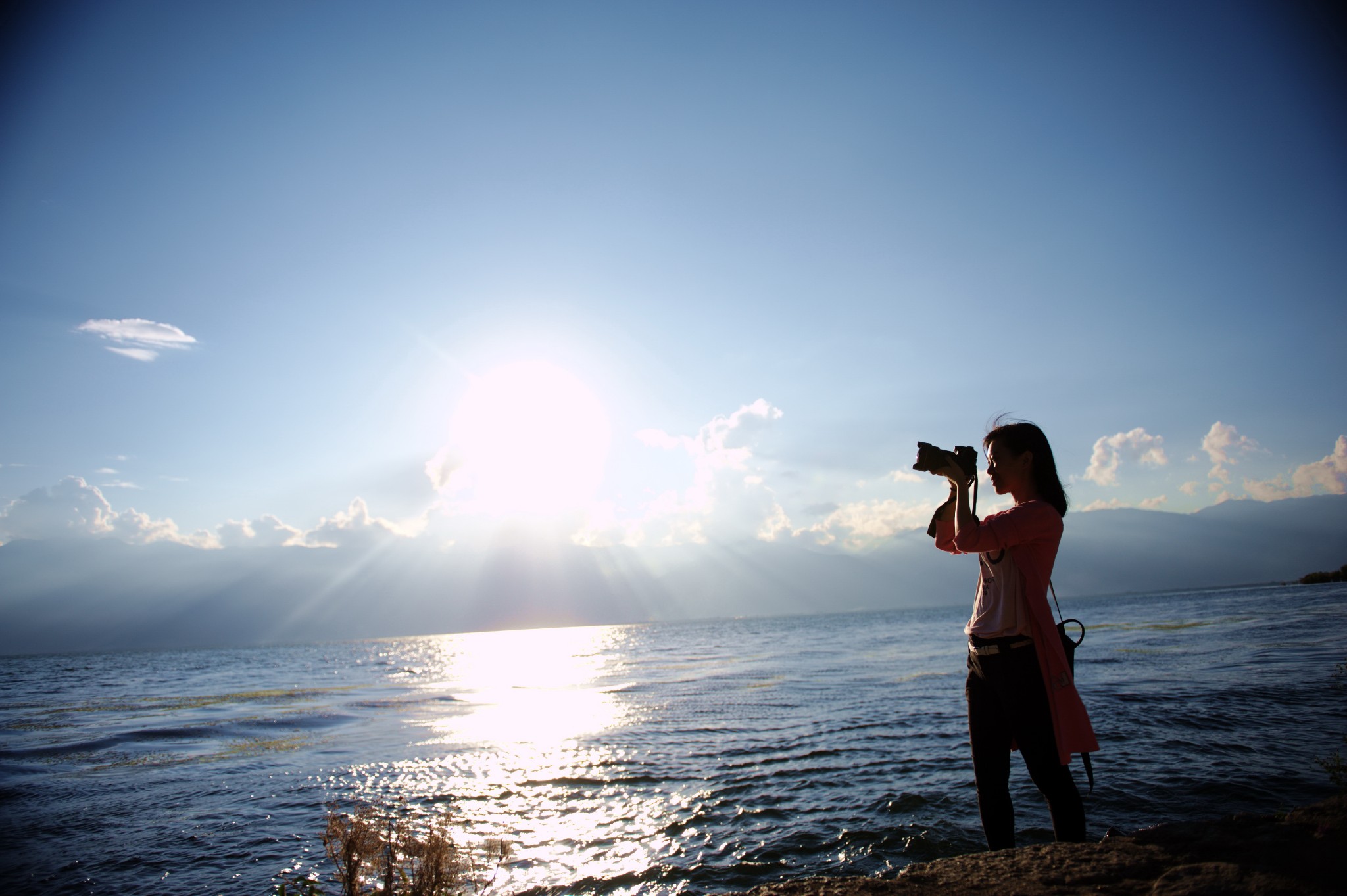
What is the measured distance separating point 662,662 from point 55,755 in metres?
25.6

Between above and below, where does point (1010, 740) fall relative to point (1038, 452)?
below

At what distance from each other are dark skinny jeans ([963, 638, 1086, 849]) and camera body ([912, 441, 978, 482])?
0.95 meters

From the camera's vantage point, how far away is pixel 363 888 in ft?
13.7

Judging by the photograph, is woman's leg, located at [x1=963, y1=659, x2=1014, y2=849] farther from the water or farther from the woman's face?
the water

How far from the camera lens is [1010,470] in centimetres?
373

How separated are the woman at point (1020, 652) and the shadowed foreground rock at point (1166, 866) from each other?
0.83ft

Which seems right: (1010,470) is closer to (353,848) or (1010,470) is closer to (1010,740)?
(1010,740)

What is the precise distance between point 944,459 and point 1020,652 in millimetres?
1097

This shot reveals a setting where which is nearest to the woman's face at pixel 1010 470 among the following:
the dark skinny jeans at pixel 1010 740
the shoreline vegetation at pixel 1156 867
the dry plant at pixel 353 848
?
the dark skinny jeans at pixel 1010 740

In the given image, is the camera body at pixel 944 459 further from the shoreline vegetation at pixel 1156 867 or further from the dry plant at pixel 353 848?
the dry plant at pixel 353 848

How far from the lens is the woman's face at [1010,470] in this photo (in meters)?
3.69

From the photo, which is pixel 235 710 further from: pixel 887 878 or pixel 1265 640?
pixel 1265 640

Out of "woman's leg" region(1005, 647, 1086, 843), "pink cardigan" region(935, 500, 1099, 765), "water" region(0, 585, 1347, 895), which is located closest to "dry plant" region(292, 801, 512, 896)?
"water" region(0, 585, 1347, 895)

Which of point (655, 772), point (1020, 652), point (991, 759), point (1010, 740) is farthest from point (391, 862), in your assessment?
point (655, 772)
